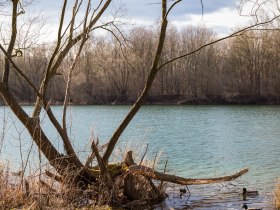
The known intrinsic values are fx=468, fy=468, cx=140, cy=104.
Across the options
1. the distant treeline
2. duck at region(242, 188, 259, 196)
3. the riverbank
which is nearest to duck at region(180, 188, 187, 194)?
duck at region(242, 188, 259, 196)

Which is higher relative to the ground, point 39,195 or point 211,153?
point 39,195

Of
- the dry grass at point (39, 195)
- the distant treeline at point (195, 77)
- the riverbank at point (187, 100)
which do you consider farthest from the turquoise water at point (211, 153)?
the distant treeline at point (195, 77)

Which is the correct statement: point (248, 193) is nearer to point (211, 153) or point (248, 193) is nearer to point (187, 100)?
point (211, 153)

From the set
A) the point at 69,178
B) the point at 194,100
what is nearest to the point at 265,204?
the point at 69,178

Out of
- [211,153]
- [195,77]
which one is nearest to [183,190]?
[211,153]

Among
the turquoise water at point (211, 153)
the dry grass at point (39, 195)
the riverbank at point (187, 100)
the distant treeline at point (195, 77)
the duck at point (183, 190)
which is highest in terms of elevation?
the distant treeline at point (195, 77)

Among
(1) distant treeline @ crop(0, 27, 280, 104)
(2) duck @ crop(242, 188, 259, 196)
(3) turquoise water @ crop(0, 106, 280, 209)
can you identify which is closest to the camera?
(3) turquoise water @ crop(0, 106, 280, 209)

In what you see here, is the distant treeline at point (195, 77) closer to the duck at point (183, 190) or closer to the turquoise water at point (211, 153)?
the turquoise water at point (211, 153)

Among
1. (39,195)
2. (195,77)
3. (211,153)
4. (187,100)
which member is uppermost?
(195,77)

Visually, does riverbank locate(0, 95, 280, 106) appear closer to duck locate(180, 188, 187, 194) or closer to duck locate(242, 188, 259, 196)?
duck locate(180, 188, 187, 194)

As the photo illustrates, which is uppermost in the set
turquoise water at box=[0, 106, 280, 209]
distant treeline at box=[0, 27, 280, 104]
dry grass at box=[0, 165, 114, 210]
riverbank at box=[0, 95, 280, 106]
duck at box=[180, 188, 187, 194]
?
distant treeline at box=[0, 27, 280, 104]

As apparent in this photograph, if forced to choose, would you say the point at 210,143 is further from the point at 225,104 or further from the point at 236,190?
the point at 225,104

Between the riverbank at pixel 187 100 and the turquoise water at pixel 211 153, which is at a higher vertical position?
the riverbank at pixel 187 100

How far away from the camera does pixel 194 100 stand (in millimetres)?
69062
